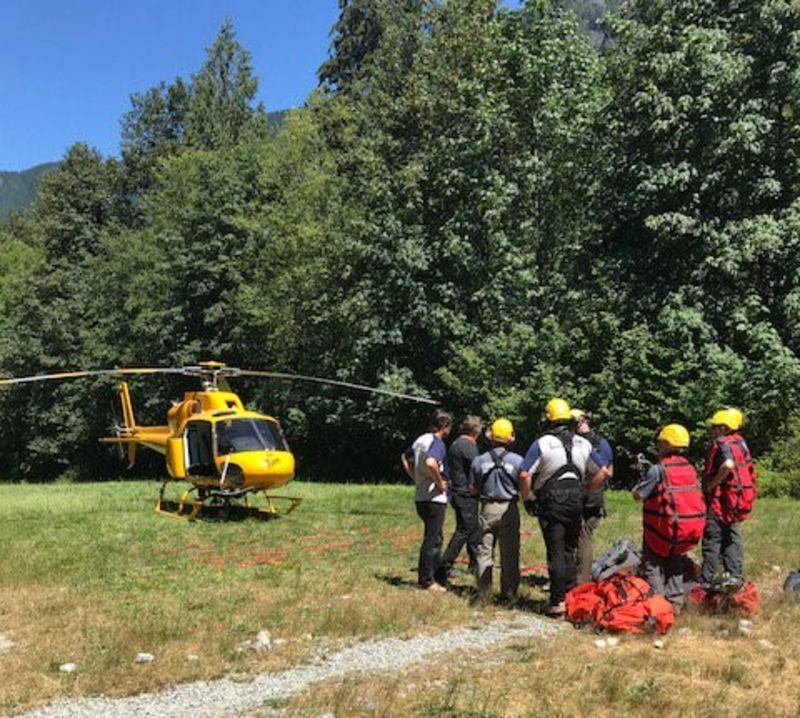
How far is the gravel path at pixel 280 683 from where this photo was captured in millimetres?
5207

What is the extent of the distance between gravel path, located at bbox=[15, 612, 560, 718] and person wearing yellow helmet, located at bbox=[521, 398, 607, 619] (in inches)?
19.2

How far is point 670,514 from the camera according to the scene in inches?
269

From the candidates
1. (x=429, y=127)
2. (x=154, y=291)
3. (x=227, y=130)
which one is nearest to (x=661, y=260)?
(x=429, y=127)

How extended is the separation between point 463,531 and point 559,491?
1.80 m

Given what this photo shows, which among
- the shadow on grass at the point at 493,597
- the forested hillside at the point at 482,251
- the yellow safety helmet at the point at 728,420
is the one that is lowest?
the shadow on grass at the point at 493,597

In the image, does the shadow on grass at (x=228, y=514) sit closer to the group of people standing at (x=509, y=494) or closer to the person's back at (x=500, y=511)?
the group of people standing at (x=509, y=494)

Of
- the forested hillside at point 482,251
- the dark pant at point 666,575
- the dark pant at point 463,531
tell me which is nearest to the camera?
the dark pant at point 666,575

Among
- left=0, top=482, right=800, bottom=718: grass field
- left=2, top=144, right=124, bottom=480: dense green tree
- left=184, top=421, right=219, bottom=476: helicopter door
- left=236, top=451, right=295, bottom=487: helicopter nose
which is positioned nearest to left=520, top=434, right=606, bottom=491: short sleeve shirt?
left=0, top=482, right=800, bottom=718: grass field

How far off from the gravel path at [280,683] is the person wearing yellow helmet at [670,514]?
1050 millimetres

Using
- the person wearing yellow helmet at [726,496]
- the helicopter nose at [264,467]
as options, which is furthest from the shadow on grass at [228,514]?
the person wearing yellow helmet at [726,496]

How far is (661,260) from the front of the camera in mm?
21469

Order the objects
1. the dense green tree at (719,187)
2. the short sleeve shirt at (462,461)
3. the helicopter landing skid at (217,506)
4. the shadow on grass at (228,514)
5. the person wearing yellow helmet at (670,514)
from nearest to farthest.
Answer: the person wearing yellow helmet at (670,514), the short sleeve shirt at (462,461), the helicopter landing skid at (217,506), the shadow on grass at (228,514), the dense green tree at (719,187)

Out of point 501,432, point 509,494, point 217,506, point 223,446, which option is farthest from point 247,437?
point 509,494

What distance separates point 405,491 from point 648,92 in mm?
11804
